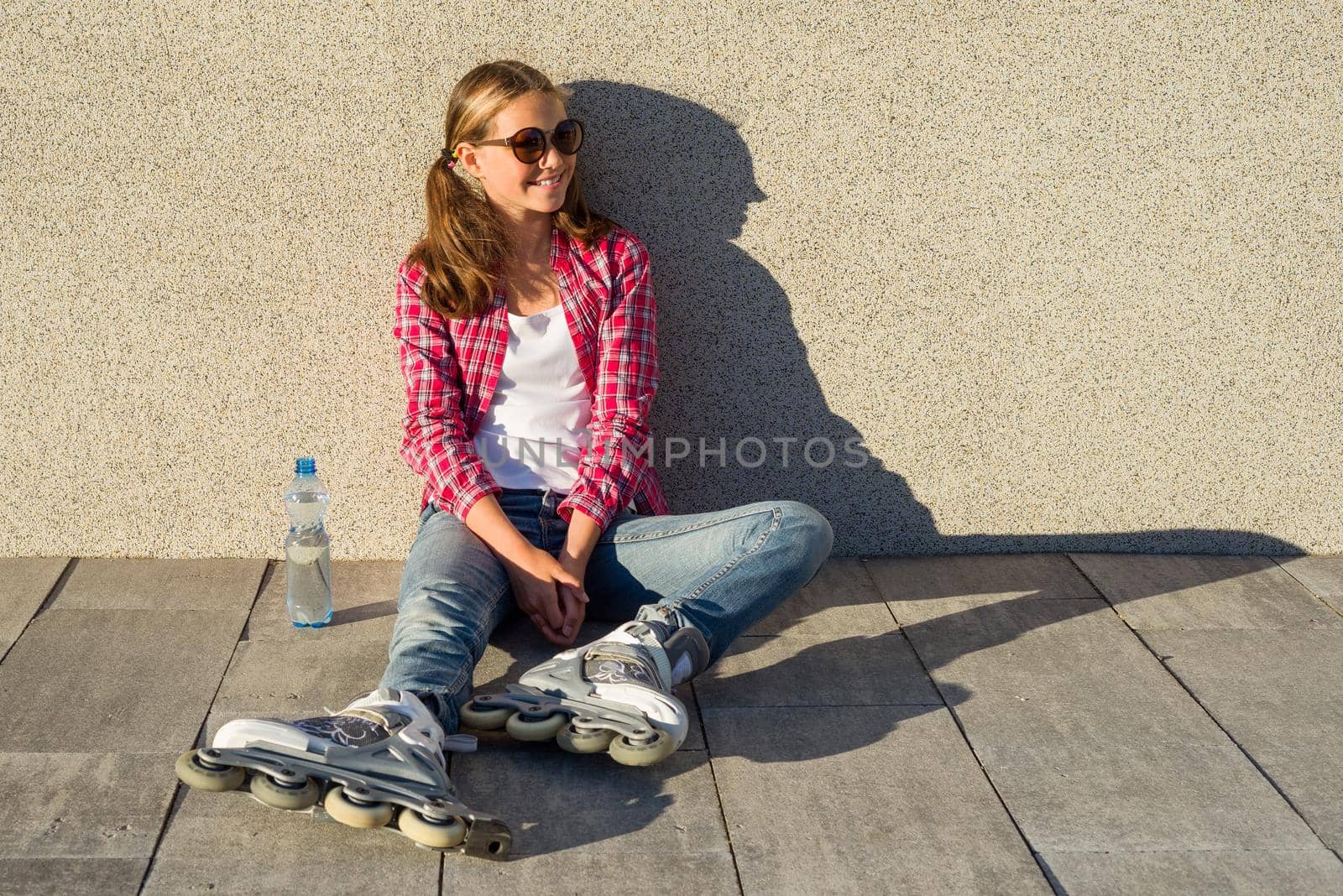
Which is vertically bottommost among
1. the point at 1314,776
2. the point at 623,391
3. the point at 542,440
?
the point at 1314,776

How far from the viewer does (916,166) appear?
3.44 m

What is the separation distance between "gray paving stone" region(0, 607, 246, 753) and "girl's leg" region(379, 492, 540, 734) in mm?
457

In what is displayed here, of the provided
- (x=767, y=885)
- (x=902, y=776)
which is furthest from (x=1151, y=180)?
(x=767, y=885)

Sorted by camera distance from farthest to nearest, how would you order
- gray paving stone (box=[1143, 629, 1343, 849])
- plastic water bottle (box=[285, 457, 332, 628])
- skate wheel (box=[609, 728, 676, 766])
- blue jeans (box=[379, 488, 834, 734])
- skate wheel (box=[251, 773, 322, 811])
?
plastic water bottle (box=[285, 457, 332, 628]), blue jeans (box=[379, 488, 834, 734]), gray paving stone (box=[1143, 629, 1343, 849]), skate wheel (box=[609, 728, 676, 766]), skate wheel (box=[251, 773, 322, 811])

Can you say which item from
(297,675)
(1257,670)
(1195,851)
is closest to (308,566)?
(297,675)

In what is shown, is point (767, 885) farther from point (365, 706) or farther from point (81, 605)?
point (81, 605)

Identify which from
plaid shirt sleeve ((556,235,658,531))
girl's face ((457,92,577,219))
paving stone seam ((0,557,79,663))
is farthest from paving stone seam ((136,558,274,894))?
girl's face ((457,92,577,219))

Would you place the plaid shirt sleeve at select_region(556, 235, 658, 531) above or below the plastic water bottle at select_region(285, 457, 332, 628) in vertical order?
above

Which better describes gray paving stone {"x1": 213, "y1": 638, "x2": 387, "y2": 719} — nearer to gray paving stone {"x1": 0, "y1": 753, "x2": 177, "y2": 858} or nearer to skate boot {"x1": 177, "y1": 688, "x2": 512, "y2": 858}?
gray paving stone {"x1": 0, "y1": 753, "x2": 177, "y2": 858}

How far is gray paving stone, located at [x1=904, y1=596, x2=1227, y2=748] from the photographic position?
9.22ft

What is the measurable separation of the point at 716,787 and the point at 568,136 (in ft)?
5.01

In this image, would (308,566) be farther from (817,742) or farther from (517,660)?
(817,742)

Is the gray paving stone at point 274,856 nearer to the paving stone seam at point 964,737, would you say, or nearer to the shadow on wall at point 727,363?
the paving stone seam at point 964,737

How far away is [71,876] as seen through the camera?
2217 mm
